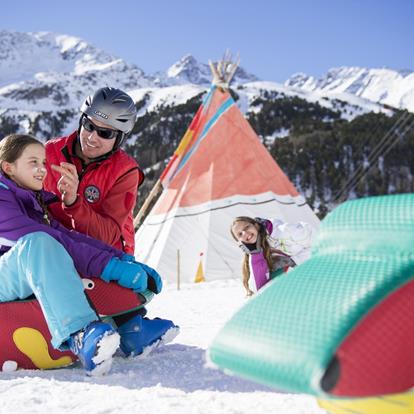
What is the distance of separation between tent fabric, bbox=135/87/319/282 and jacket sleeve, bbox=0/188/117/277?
6783 mm

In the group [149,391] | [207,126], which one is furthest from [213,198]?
[149,391]

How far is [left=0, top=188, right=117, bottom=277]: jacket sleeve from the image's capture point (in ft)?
6.67

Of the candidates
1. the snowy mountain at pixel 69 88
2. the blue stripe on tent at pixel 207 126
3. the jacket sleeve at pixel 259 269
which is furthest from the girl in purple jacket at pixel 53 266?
the blue stripe on tent at pixel 207 126

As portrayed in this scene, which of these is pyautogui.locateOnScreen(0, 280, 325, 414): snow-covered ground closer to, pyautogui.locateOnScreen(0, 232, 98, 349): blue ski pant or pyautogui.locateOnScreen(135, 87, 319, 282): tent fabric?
pyautogui.locateOnScreen(0, 232, 98, 349): blue ski pant

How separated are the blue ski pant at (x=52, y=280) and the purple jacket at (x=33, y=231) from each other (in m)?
0.13

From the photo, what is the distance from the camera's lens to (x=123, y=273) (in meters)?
2.20

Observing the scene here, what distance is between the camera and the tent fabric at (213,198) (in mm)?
9102

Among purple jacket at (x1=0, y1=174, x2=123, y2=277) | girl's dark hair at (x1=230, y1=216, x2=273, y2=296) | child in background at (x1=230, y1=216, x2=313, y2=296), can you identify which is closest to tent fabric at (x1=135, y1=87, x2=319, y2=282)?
child in background at (x1=230, y1=216, x2=313, y2=296)

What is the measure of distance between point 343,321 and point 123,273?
1.48 m

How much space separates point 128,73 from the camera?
154625 millimetres

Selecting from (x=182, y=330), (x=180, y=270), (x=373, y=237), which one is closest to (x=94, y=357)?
(x=373, y=237)

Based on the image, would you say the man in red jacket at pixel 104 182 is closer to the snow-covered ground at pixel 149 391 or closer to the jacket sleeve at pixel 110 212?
the jacket sleeve at pixel 110 212

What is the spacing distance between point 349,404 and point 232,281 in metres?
7.21

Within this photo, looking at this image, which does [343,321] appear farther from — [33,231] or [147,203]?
[147,203]
